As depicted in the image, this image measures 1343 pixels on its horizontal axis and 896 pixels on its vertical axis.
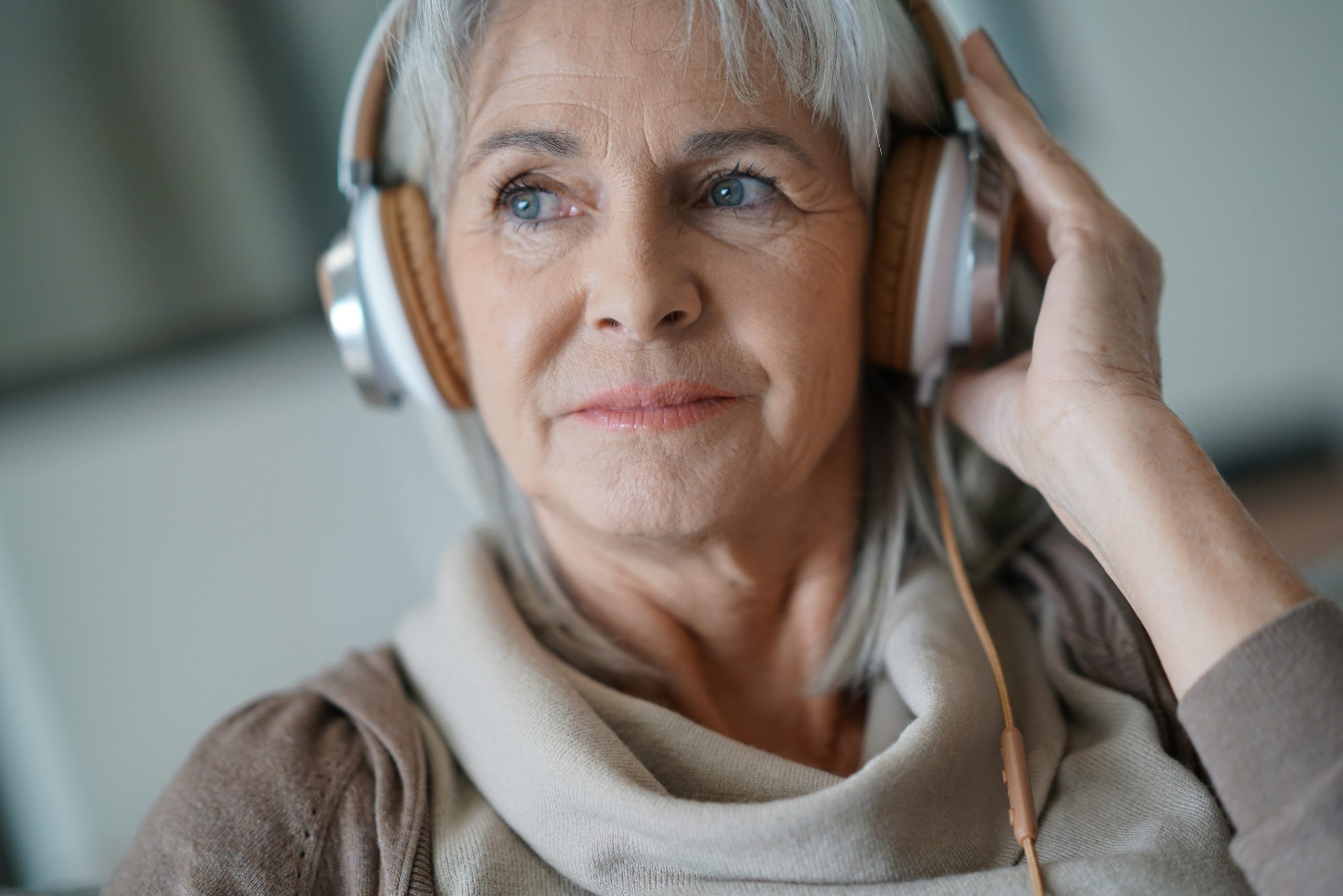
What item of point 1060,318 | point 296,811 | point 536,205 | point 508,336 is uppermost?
point 536,205

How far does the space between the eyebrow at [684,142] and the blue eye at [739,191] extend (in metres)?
0.04

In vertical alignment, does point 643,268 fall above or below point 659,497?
above

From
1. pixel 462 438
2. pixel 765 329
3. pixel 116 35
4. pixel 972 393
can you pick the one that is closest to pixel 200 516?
pixel 462 438

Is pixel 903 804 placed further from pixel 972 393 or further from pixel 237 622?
pixel 237 622

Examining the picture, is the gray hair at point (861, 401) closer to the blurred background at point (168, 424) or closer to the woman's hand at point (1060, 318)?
the woman's hand at point (1060, 318)

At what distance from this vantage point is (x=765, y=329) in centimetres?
97

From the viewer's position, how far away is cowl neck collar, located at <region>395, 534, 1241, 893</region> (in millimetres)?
831

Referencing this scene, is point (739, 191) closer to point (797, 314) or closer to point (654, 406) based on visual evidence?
point (797, 314)

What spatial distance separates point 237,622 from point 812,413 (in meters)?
1.19

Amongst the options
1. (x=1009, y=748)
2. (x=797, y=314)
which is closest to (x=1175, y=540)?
(x=1009, y=748)

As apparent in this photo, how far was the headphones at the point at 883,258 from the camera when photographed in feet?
3.37

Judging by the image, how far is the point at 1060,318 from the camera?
3.22ft

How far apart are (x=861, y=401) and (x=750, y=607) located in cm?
33

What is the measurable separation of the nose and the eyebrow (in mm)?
82
